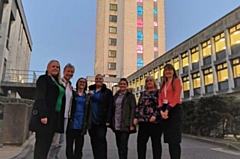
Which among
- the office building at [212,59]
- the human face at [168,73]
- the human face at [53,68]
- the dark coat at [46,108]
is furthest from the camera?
the office building at [212,59]

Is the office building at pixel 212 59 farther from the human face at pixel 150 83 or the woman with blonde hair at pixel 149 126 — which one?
the woman with blonde hair at pixel 149 126

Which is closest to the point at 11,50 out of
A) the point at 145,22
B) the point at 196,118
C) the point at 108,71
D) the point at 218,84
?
the point at 196,118

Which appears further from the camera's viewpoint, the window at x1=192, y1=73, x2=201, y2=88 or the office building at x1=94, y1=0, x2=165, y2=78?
the office building at x1=94, y1=0, x2=165, y2=78

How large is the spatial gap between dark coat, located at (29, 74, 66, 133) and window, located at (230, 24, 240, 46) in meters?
19.0

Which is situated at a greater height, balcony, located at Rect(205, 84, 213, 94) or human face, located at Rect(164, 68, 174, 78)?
balcony, located at Rect(205, 84, 213, 94)

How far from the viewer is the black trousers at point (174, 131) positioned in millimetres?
3652

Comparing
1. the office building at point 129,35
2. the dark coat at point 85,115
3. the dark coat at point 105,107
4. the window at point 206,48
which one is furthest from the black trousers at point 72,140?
the office building at point 129,35

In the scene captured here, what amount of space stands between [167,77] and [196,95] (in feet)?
72.1

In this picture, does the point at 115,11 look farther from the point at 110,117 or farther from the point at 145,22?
the point at 110,117

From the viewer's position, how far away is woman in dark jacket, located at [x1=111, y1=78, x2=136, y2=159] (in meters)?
4.37

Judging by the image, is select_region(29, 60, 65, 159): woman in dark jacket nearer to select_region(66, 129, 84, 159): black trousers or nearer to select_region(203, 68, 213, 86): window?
select_region(66, 129, 84, 159): black trousers

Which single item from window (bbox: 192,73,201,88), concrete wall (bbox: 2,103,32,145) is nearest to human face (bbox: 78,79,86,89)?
concrete wall (bbox: 2,103,32,145)

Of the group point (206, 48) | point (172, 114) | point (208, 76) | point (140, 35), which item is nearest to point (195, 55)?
point (206, 48)

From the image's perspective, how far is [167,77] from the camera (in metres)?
4.02
